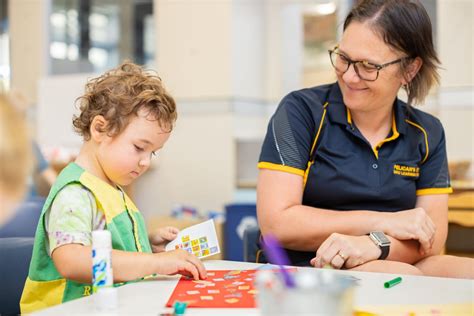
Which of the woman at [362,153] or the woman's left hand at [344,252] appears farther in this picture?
the woman at [362,153]

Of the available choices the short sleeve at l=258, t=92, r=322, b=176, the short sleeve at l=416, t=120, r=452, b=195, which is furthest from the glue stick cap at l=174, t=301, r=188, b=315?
the short sleeve at l=416, t=120, r=452, b=195

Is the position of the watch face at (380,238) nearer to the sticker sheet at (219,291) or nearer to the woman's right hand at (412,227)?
the woman's right hand at (412,227)

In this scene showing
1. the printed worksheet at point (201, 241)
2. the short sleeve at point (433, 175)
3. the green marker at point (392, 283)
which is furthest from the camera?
the short sleeve at point (433, 175)

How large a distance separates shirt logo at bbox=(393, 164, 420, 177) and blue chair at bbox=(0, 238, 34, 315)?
98 cm

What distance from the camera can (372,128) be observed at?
71.1 inches

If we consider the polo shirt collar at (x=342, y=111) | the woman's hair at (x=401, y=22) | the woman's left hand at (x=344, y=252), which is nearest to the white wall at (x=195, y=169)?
the polo shirt collar at (x=342, y=111)

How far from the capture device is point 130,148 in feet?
4.77

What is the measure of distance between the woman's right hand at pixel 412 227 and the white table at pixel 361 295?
309 millimetres

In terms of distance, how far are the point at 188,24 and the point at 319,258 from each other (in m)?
3.70

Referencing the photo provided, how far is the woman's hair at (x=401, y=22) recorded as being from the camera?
172 centimetres

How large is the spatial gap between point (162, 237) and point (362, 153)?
0.61 metres

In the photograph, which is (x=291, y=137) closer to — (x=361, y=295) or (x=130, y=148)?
(x=130, y=148)

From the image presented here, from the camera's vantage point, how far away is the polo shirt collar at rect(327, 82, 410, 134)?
1.76 metres

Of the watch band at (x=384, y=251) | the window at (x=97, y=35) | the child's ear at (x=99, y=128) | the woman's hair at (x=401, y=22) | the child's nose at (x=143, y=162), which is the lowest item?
the watch band at (x=384, y=251)
